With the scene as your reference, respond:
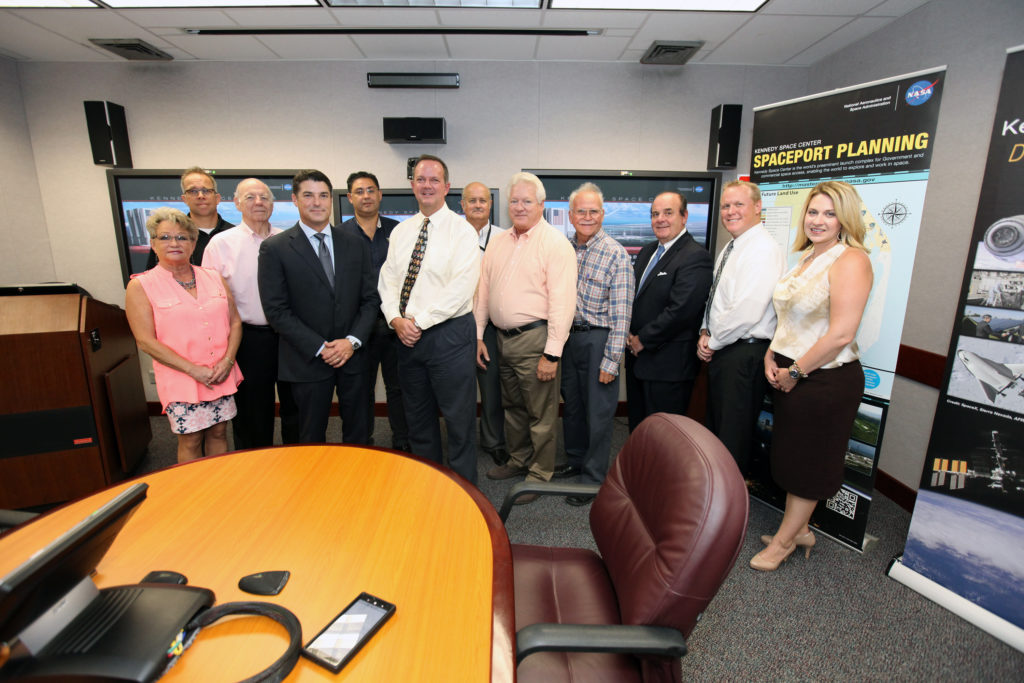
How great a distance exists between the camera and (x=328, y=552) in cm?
110

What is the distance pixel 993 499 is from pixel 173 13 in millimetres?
4785

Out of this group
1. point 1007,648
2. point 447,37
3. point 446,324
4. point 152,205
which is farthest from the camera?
point 152,205

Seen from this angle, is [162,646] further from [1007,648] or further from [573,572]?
[1007,648]

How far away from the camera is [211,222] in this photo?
120 inches

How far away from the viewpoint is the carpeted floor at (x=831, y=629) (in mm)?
1720

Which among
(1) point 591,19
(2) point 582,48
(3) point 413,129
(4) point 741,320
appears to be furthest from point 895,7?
(3) point 413,129

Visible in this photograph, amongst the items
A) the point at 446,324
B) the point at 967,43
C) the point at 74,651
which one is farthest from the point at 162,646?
the point at 967,43

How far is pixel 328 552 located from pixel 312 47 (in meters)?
3.58

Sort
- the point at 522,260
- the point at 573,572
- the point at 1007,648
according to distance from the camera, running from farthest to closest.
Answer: the point at 522,260
the point at 1007,648
the point at 573,572

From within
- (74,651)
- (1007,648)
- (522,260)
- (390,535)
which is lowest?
(1007,648)

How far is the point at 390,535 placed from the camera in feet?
3.85

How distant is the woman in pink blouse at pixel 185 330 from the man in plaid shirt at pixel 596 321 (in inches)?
73.4

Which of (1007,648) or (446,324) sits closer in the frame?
(1007,648)

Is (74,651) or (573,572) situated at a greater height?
(74,651)
